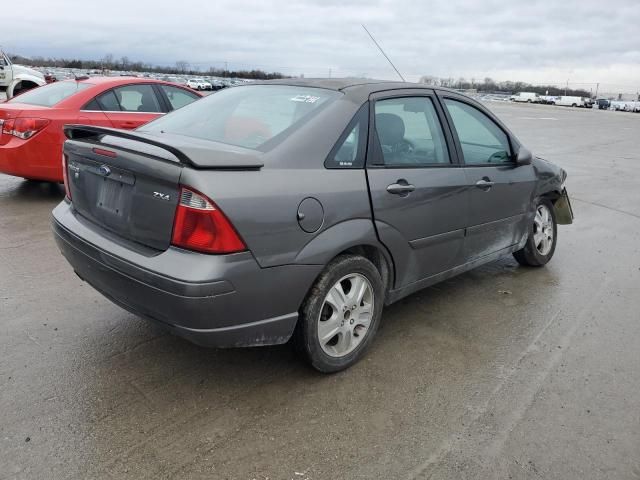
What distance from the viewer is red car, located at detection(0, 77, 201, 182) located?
6.42m

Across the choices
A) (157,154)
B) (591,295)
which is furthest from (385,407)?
(591,295)

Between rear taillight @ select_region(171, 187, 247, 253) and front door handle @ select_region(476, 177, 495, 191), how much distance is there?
207cm

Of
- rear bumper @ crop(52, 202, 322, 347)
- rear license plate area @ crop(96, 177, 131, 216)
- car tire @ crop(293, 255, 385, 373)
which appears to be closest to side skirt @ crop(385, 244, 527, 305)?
car tire @ crop(293, 255, 385, 373)

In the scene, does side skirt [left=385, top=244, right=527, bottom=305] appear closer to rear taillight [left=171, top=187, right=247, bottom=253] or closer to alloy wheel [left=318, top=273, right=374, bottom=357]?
alloy wheel [left=318, top=273, right=374, bottom=357]

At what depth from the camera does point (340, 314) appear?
3.10m

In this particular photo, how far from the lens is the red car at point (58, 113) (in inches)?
253

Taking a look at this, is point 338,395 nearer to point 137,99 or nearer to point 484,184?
point 484,184

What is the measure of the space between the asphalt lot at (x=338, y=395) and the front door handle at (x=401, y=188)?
3.35ft

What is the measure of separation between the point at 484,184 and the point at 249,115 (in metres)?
1.77

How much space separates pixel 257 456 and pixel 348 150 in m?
1.66

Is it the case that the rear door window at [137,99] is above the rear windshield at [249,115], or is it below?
below

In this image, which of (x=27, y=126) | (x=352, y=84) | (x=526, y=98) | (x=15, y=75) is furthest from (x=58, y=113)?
(x=526, y=98)

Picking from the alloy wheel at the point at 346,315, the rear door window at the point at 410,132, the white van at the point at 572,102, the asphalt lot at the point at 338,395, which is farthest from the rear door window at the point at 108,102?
the white van at the point at 572,102

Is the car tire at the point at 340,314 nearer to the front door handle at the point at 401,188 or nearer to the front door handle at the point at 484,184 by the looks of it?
the front door handle at the point at 401,188
